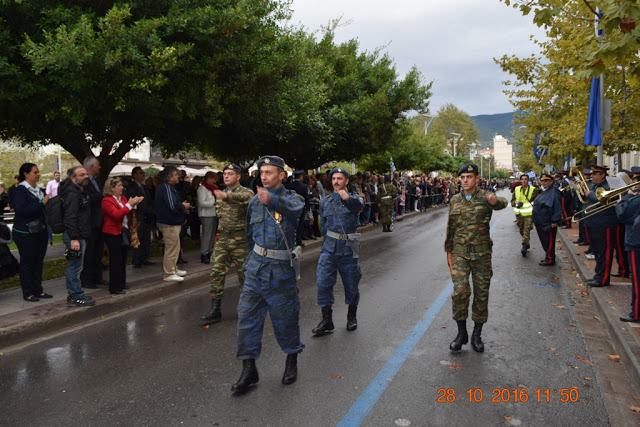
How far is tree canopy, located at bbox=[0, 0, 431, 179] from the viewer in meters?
7.16

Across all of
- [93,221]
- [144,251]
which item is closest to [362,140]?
[144,251]

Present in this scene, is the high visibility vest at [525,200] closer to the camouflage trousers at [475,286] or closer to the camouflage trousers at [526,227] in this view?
the camouflage trousers at [526,227]

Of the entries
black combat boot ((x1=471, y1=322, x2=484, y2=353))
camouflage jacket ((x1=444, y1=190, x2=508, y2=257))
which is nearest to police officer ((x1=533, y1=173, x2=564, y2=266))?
camouflage jacket ((x1=444, y1=190, x2=508, y2=257))

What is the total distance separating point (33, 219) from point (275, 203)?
15.0 ft

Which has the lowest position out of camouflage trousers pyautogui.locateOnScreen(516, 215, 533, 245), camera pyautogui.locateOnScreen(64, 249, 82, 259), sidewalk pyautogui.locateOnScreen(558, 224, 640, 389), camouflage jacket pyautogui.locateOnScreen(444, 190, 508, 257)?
sidewalk pyautogui.locateOnScreen(558, 224, 640, 389)

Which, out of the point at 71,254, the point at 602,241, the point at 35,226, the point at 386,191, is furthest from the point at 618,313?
the point at 386,191

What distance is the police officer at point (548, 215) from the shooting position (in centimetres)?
1040

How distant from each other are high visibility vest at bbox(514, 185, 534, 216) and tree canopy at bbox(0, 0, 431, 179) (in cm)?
587

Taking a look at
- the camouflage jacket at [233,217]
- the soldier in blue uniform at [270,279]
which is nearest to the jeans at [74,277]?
the camouflage jacket at [233,217]

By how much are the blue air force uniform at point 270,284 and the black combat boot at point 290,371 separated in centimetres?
9

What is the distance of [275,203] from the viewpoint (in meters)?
4.18

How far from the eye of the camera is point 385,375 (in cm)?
452

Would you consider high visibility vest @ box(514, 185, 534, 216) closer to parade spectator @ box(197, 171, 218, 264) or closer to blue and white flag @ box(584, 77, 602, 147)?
blue and white flag @ box(584, 77, 602, 147)

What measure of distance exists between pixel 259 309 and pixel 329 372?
944mm
